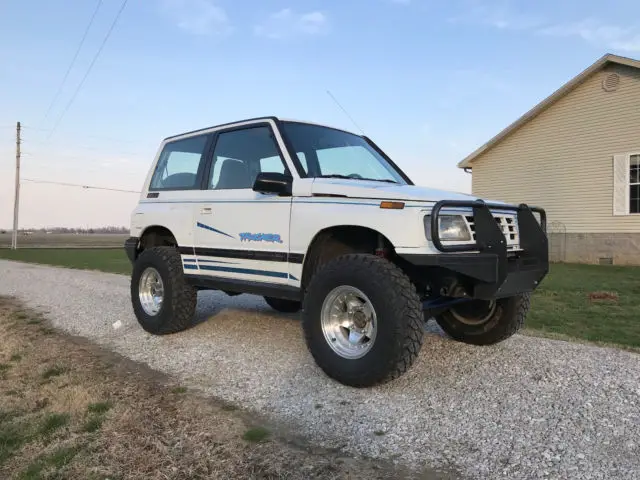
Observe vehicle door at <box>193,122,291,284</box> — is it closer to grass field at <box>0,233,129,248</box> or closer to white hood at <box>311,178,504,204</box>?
white hood at <box>311,178,504,204</box>

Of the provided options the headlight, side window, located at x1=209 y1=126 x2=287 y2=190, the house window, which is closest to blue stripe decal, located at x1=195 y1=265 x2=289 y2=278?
side window, located at x1=209 y1=126 x2=287 y2=190

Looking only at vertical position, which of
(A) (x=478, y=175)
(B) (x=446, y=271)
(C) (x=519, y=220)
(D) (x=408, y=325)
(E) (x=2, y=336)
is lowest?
(E) (x=2, y=336)

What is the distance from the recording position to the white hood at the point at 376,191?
4.02 metres

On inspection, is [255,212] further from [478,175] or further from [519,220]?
[478,175]

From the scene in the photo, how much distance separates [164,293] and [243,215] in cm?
154

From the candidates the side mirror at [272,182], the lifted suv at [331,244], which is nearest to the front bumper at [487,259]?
the lifted suv at [331,244]

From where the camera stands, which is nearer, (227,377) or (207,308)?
(227,377)

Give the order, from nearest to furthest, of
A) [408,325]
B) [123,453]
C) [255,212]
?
[123,453] < [408,325] < [255,212]

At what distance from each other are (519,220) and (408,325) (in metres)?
1.51

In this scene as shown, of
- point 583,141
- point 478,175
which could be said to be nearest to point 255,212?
point 583,141

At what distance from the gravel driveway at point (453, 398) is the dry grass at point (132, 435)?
0.28 meters

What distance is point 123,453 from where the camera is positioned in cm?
296

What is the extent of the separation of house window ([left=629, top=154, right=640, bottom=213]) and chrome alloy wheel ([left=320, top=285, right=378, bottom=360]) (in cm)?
1498

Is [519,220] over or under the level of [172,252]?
over
